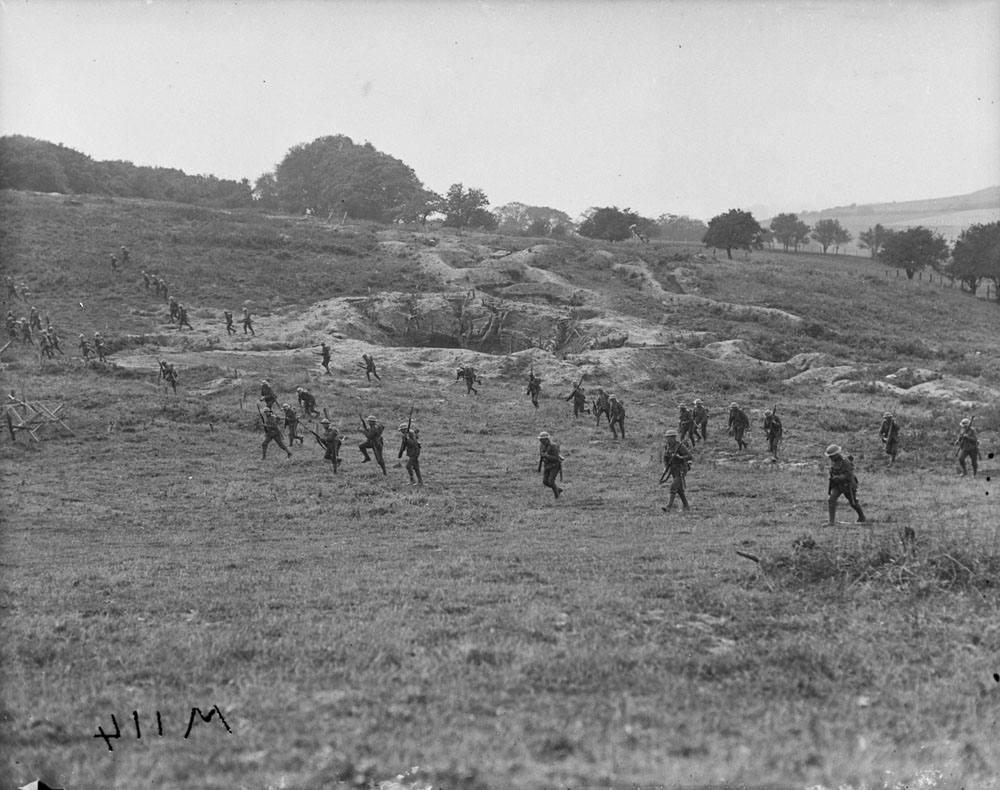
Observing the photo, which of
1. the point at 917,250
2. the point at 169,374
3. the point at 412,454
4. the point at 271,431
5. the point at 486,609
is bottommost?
the point at 486,609

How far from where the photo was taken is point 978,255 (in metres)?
71.9

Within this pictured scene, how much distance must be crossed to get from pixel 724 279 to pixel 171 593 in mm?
55463

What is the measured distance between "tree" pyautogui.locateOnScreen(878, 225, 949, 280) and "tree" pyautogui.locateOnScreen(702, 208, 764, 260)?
13.1 m

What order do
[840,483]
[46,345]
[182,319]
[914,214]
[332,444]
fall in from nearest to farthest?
[840,483] → [332,444] → [46,345] → [182,319] → [914,214]

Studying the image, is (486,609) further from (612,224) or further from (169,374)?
(612,224)

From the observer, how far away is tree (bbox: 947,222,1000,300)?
70875 millimetres

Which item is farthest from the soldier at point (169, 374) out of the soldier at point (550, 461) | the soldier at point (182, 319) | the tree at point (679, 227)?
the tree at point (679, 227)

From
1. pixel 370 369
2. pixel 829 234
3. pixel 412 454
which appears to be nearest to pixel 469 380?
pixel 370 369

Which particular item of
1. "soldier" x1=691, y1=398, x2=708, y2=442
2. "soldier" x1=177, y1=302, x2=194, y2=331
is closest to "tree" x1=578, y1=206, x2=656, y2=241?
"soldier" x1=177, y1=302, x2=194, y2=331

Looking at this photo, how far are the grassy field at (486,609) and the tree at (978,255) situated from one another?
50.1 m

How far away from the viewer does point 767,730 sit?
631 centimetres

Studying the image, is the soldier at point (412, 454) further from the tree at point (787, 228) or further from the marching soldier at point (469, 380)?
the tree at point (787, 228)

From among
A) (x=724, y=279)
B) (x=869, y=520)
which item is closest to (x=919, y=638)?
(x=869, y=520)

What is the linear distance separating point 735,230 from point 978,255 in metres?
21.5
